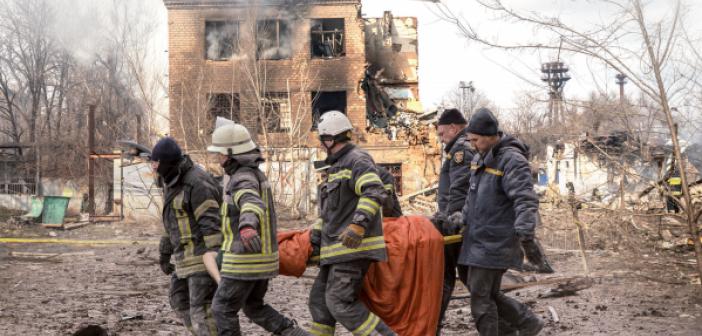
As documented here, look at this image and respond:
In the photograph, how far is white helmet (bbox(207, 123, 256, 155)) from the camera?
15.8ft

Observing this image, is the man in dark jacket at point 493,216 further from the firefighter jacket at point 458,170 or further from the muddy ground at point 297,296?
the muddy ground at point 297,296

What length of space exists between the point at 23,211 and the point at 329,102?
13.8 metres

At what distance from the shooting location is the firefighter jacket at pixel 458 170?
5.82 m

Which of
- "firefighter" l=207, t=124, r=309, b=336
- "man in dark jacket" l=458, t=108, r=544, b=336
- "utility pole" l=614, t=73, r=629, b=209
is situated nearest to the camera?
"firefighter" l=207, t=124, r=309, b=336

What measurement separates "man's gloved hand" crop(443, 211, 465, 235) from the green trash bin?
20421 millimetres

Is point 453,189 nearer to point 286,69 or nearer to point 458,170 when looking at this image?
point 458,170

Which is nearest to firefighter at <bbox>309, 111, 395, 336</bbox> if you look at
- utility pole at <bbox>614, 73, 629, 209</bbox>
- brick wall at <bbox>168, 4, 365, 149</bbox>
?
utility pole at <bbox>614, 73, 629, 209</bbox>

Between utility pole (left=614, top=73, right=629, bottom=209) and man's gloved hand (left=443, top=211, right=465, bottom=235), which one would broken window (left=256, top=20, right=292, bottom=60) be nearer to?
utility pole (left=614, top=73, right=629, bottom=209)

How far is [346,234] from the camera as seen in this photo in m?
4.61

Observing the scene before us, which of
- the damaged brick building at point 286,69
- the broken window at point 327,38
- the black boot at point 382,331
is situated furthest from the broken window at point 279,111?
the black boot at point 382,331

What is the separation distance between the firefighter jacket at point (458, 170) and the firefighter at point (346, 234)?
1224mm

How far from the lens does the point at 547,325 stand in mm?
6566

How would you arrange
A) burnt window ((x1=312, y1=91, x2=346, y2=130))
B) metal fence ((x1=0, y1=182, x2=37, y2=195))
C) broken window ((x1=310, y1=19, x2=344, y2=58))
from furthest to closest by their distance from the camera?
metal fence ((x1=0, y1=182, x2=37, y2=195)), burnt window ((x1=312, y1=91, x2=346, y2=130)), broken window ((x1=310, y1=19, x2=344, y2=58))

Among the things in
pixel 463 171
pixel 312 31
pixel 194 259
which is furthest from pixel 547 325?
pixel 312 31
